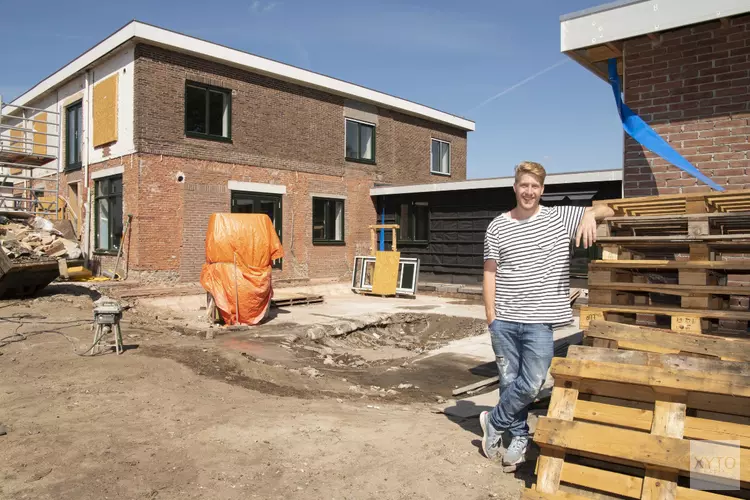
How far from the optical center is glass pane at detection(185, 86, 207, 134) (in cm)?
1509

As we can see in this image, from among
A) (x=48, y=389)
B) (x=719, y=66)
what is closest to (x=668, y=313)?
(x=719, y=66)

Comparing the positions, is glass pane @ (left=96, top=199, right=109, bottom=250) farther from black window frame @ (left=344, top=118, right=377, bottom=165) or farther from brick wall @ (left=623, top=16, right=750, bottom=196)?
brick wall @ (left=623, top=16, right=750, bottom=196)

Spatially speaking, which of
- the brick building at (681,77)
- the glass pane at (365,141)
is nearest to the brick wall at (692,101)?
the brick building at (681,77)

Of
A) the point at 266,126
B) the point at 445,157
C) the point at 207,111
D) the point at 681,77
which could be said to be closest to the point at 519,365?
the point at 681,77

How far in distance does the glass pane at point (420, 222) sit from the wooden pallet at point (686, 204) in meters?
14.0

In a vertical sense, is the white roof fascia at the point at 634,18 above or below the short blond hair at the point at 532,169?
above

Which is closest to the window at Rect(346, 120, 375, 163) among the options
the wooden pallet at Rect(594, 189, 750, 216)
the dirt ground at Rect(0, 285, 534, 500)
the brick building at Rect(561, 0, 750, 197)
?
the dirt ground at Rect(0, 285, 534, 500)

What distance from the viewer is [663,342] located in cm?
349

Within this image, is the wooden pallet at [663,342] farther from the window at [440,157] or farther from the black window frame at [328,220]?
the window at [440,157]

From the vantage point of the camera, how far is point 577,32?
6234 mm

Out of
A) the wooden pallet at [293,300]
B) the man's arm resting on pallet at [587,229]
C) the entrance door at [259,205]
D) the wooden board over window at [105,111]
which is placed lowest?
the wooden pallet at [293,300]

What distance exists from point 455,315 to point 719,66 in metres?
8.17

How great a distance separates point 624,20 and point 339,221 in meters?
14.0

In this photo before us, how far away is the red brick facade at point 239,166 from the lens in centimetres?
1413
